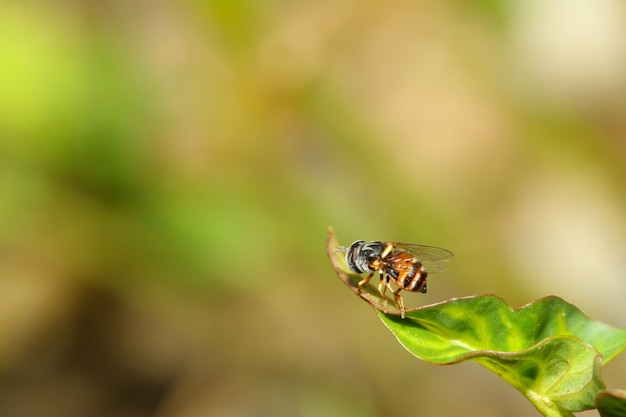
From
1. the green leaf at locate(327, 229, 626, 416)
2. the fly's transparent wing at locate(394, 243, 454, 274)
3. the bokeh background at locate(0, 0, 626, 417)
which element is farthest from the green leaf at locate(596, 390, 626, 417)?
→ the bokeh background at locate(0, 0, 626, 417)

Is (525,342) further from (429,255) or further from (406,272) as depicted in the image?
(429,255)

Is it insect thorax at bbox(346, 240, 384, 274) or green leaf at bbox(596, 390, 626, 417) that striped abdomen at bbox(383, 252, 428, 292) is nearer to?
insect thorax at bbox(346, 240, 384, 274)

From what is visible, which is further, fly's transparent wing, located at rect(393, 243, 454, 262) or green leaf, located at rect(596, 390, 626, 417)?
fly's transparent wing, located at rect(393, 243, 454, 262)

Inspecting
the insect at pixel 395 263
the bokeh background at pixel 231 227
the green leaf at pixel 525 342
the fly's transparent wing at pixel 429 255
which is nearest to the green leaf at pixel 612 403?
the green leaf at pixel 525 342

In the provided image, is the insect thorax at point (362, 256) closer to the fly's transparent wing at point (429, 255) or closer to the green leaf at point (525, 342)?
the fly's transparent wing at point (429, 255)

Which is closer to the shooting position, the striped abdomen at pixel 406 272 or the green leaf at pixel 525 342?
the green leaf at pixel 525 342

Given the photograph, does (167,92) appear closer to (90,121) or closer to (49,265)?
(90,121)
